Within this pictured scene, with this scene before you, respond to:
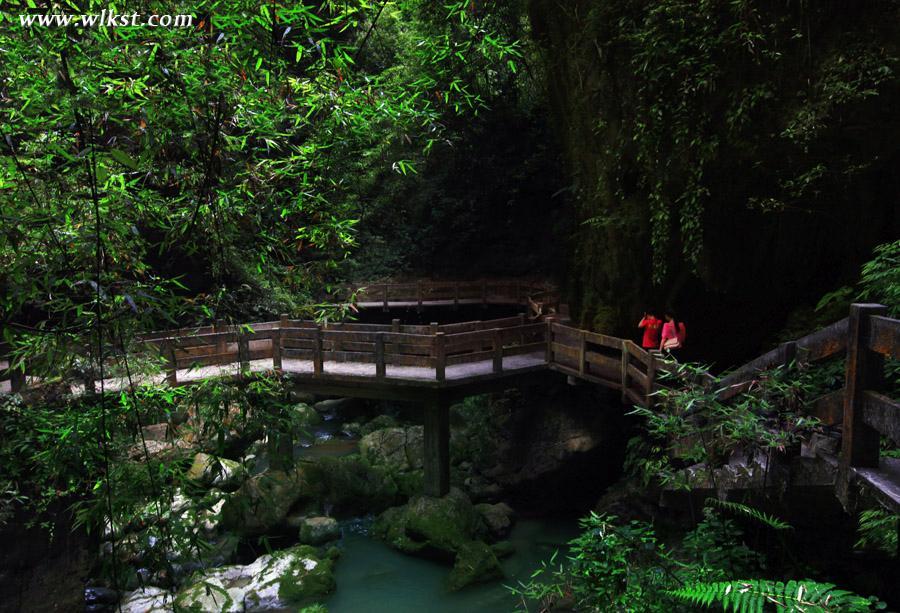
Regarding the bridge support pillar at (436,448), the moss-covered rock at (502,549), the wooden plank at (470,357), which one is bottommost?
the moss-covered rock at (502,549)

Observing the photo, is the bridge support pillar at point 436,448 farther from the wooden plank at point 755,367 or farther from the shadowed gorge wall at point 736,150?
the wooden plank at point 755,367

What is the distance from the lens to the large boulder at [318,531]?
408 inches

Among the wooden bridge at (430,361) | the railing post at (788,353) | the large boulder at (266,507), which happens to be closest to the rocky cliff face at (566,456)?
the wooden bridge at (430,361)

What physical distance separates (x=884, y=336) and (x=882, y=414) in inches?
15.2

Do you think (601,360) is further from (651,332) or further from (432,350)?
(432,350)

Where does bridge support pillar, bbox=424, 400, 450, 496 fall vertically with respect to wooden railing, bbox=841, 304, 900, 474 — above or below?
below

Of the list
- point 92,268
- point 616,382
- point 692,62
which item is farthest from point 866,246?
point 92,268

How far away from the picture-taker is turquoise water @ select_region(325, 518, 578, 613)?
873cm

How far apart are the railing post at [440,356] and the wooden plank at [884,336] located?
7.71 metres

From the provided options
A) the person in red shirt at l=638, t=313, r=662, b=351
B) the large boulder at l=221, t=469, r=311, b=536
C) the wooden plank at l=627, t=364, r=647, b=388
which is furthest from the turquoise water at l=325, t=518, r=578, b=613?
the person in red shirt at l=638, t=313, r=662, b=351

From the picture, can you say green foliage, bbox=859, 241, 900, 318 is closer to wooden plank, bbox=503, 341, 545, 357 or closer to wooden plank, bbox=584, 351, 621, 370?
wooden plank, bbox=584, 351, 621, 370

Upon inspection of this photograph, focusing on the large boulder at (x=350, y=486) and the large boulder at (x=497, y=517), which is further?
the large boulder at (x=350, y=486)

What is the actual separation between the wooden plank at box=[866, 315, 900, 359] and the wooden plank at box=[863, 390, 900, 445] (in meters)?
0.22

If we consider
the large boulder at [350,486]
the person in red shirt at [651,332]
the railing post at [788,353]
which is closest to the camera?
the railing post at [788,353]
